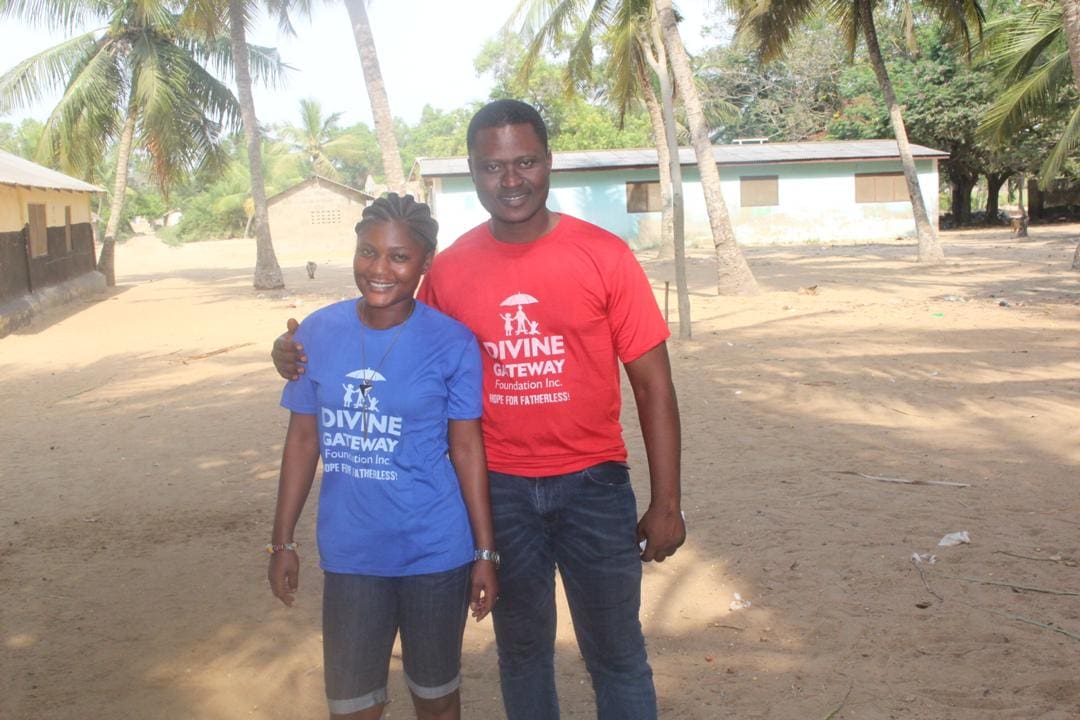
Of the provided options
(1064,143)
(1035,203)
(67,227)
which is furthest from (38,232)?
(1035,203)

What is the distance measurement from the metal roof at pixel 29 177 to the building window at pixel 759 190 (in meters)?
18.5

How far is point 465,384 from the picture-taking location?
97.0 inches

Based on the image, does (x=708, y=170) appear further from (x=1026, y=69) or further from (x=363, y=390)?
(x=363, y=390)

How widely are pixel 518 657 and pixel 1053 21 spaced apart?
1679 centimetres

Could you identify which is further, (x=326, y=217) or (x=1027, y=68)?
(x=326, y=217)

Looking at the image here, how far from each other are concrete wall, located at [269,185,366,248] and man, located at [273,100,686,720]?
38069mm

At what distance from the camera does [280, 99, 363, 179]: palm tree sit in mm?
52438

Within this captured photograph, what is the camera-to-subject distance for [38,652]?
3938mm

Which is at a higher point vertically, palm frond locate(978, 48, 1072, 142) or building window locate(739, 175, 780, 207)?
palm frond locate(978, 48, 1072, 142)

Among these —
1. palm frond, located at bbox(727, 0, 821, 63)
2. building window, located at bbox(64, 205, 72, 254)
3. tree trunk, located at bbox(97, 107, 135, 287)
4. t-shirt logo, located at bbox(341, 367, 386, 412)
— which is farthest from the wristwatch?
tree trunk, located at bbox(97, 107, 135, 287)

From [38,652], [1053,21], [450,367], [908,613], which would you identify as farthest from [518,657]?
[1053,21]

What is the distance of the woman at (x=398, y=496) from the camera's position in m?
2.41

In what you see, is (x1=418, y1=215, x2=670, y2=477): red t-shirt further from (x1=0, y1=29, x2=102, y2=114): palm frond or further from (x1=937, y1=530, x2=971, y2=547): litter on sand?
(x1=0, y1=29, x2=102, y2=114): palm frond

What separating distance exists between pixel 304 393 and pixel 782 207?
102ft
